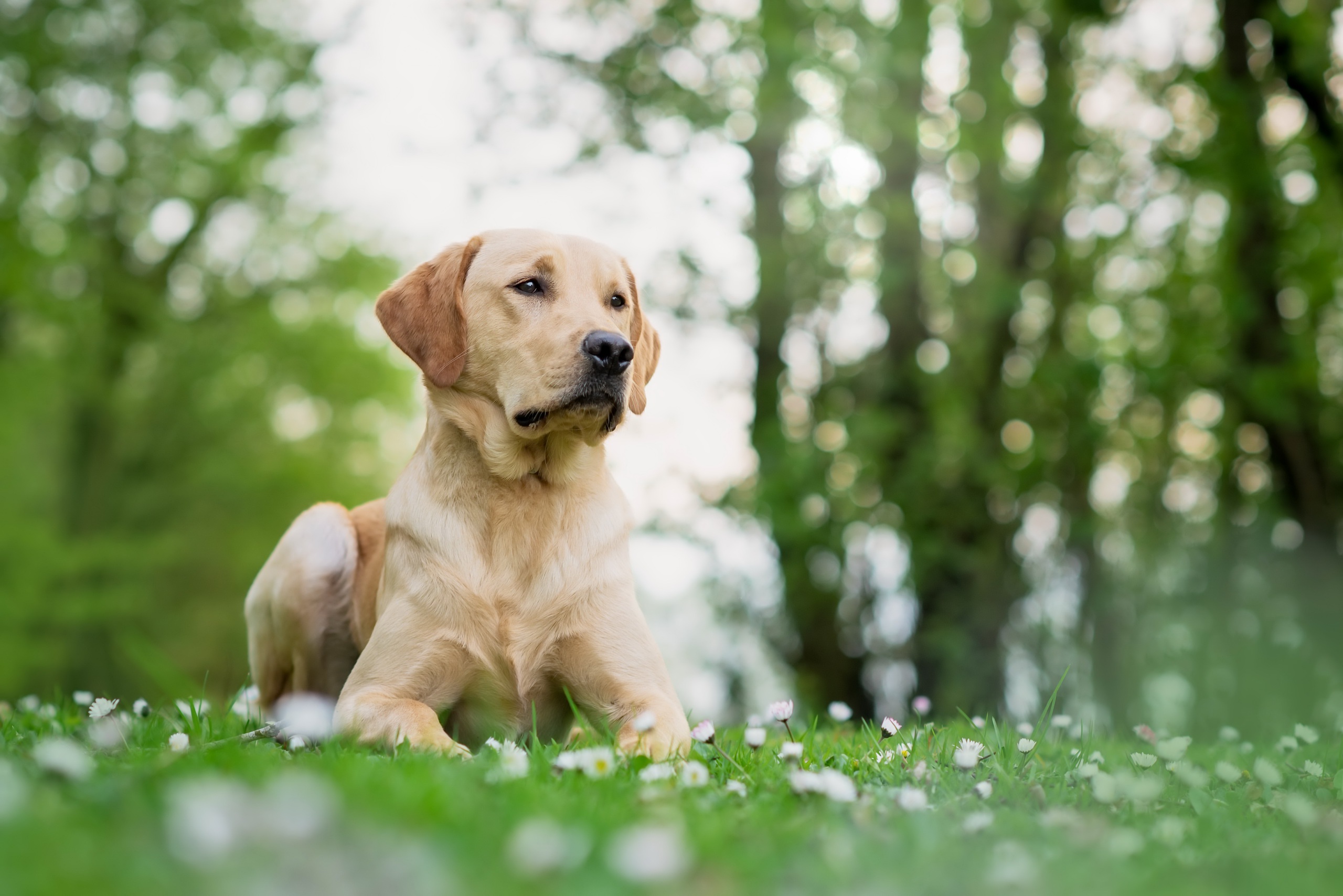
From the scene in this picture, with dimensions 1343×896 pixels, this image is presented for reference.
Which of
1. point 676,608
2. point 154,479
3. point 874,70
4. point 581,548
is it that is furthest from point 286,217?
point 581,548

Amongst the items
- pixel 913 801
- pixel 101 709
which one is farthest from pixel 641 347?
pixel 913 801

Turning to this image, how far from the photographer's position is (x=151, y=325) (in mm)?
16141

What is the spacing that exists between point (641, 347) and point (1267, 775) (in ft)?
8.90

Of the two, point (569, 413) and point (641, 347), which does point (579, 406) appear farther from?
point (641, 347)

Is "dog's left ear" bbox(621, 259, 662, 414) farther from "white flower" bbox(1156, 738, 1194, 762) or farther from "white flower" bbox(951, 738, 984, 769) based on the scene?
"white flower" bbox(1156, 738, 1194, 762)

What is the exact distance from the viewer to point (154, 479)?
1727 centimetres

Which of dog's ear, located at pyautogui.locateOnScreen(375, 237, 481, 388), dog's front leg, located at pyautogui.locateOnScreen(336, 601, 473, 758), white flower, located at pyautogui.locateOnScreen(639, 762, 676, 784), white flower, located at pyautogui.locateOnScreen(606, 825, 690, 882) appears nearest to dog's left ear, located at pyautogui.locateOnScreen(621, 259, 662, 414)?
dog's ear, located at pyautogui.locateOnScreen(375, 237, 481, 388)

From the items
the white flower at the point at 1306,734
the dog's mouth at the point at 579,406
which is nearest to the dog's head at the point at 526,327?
the dog's mouth at the point at 579,406

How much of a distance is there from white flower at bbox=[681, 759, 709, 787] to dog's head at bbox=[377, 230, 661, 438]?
1503mm

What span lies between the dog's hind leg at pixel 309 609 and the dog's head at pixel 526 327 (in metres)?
1.03

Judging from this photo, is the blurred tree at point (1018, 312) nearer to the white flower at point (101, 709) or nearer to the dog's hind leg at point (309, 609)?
the dog's hind leg at point (309, 609)

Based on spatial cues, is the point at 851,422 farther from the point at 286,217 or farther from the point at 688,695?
→ the point at 286,217

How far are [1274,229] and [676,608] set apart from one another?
624 centimetres

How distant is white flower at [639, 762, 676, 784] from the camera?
8.51 feet
